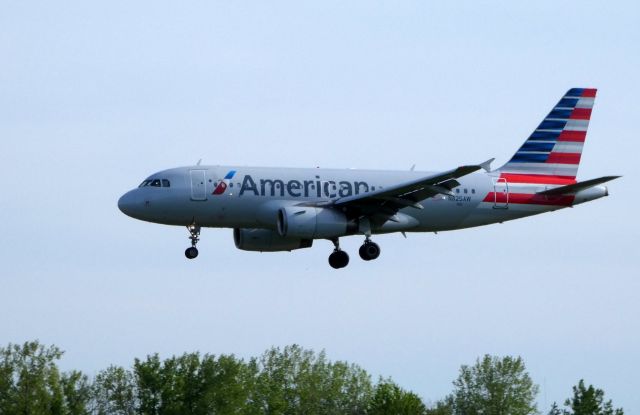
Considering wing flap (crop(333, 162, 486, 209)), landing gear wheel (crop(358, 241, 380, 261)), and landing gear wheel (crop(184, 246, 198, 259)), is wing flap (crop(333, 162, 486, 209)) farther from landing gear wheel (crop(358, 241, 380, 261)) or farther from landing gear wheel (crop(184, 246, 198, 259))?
landing gear wheel (crop(184, 246, 198, 259))

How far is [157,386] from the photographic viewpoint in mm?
108562

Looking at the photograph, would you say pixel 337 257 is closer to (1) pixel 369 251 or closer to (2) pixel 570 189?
(1) pixel 369 251

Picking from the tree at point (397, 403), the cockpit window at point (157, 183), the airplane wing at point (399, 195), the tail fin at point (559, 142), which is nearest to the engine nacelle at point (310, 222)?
the airplane wing at point (399, 195)

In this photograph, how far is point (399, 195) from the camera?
7425 cm

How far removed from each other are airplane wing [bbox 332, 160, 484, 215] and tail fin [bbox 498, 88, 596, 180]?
8.31 metres

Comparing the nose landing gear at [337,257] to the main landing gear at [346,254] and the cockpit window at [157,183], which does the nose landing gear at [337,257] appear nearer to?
the main landing gear at [346,254]

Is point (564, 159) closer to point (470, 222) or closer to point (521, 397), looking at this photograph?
point (470, 222)

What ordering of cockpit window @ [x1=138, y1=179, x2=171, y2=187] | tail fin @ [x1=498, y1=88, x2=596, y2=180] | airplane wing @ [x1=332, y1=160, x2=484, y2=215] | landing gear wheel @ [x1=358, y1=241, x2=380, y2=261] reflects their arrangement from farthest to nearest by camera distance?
tail fin @ [x1=498, y1=88, x2=596, y2=180]
landing gear wheel @ [x1=358, y1=241, x2=380, y2=261]
cockpit window @ [x1=138, y1=179, x2=171, y2=187]
airplane wing @ [x1=332, y1=160, x2=484, y2=215]

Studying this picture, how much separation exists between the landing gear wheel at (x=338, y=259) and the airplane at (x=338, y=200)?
46 millimetres

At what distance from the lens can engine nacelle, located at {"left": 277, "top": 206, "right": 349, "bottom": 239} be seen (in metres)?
73.5

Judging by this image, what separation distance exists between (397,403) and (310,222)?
114 ft

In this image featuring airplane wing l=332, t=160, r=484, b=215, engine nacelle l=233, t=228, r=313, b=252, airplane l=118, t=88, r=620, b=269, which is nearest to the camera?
airplane wing l=332, t=160, r=484, b=215

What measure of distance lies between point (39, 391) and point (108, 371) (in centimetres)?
1307

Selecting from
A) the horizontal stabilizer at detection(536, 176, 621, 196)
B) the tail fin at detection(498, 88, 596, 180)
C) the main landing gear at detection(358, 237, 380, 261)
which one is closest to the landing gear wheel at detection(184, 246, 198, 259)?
the main landing gear at detection(358, 237, 380, 261)
